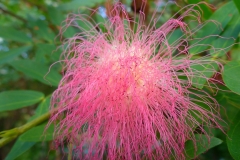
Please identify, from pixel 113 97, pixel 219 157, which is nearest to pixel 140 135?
pixel 113 97

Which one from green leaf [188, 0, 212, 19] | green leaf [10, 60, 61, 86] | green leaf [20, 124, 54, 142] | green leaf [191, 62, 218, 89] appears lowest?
green leaf [20, 124, 54, 142]

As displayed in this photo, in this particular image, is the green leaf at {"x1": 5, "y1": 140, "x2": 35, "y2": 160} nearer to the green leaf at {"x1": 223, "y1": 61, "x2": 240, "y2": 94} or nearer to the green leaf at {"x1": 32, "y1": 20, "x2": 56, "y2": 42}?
the green leaf at {"x1": 32, "y1": 20, "x2": 56, "y2": 42}

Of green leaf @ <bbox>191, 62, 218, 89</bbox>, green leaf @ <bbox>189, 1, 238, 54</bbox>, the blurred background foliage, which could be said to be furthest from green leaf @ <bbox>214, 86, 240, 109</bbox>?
green leaf @ <bbox>189, 1, 238, 54</bbox>

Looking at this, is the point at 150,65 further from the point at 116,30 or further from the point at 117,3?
the point at 117,3

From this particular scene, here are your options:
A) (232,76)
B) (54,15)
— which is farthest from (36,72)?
(232,76)

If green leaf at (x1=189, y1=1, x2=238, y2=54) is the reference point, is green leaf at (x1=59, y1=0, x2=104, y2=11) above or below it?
above

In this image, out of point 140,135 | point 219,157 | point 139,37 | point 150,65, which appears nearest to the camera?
point 140,135

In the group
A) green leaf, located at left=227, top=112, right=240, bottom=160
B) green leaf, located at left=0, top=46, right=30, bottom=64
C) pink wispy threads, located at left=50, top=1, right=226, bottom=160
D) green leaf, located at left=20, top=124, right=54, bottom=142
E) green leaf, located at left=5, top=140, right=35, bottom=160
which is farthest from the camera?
green leaf, located at left=0, top=46, right=30, bottom=64
